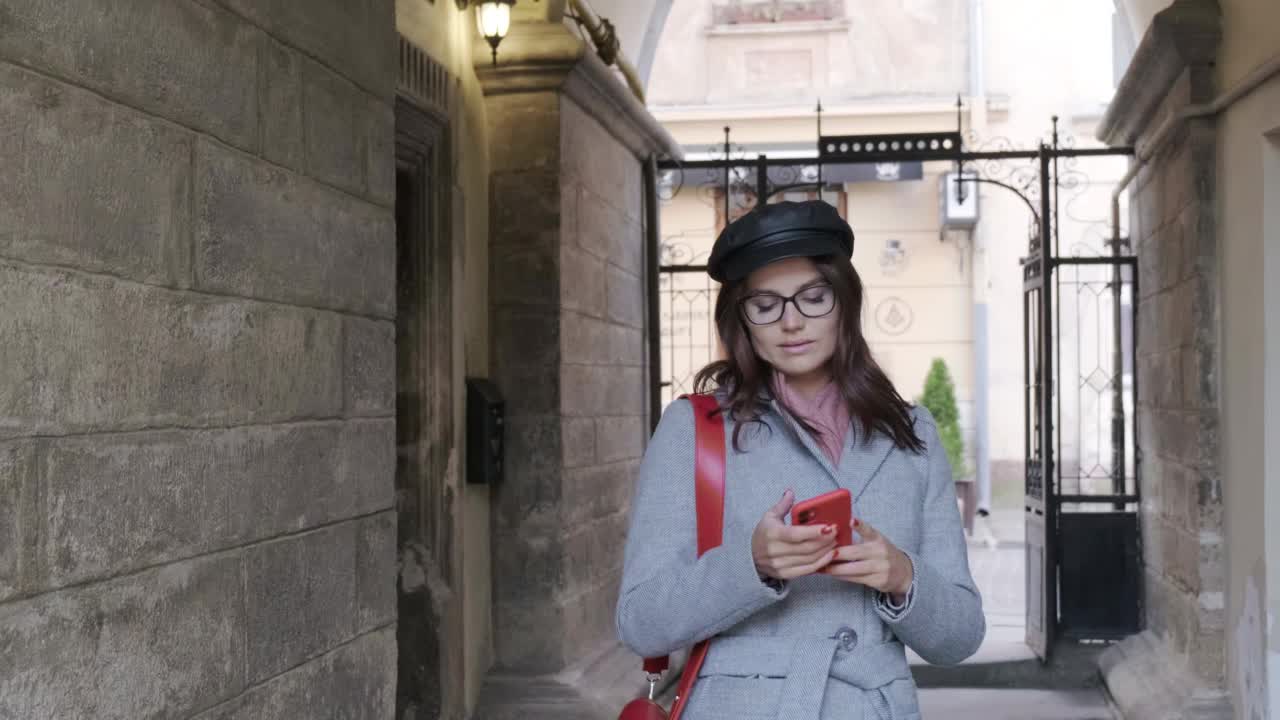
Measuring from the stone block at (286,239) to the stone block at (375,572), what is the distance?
1.74 ft

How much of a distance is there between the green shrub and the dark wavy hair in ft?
60.9

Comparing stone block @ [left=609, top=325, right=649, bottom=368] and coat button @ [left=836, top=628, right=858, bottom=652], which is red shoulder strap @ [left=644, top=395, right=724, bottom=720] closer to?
coat button @ [left=836, top=628, right=858, bottom=652]

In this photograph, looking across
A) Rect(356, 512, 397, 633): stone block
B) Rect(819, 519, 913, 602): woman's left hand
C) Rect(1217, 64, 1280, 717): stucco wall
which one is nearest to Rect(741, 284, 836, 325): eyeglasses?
Rect(819, 519, 913, 602): woman's left hand

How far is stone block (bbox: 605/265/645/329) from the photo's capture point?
337 inches

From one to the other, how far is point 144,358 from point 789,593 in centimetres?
121

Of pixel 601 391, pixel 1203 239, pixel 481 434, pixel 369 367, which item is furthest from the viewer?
pixel 601 391

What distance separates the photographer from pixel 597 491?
798 cm

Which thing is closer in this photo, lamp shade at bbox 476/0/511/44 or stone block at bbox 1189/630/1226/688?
lamp shade at bbox 476/0/511/44

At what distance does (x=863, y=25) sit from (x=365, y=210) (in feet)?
65.3

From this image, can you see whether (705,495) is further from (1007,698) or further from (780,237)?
(1007,698)

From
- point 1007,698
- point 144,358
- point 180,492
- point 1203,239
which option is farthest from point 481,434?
point 144,358

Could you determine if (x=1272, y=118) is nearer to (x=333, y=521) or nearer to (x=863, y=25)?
→ (x=333, y=521)

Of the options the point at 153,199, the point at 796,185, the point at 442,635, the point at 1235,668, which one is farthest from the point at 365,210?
the point at 796,185

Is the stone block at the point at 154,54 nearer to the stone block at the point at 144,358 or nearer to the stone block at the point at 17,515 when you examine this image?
the stone block at the point at 144,358
